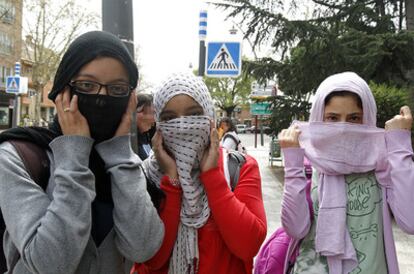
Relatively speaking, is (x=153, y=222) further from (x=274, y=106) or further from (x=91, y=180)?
(x=274, y=106)

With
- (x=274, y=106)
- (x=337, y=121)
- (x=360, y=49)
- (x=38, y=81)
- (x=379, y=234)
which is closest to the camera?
(x=379, y=234)

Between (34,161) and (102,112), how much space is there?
30 cm

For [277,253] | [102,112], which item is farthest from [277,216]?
[102,112]

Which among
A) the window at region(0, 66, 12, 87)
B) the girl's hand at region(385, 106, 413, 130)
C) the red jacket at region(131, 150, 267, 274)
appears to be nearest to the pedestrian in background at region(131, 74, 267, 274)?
the red jacket at region(131, 150, 267, 274)

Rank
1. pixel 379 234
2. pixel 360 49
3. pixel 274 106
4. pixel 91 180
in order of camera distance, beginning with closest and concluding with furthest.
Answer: pixel 91 180
pixel 379 234
pixel 360 49
pixel 274 106

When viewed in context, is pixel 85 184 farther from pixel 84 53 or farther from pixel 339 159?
pixel 339 159

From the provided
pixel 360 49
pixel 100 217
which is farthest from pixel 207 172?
pixel 360 49

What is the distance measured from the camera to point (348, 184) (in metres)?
2.02

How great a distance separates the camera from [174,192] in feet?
5.84

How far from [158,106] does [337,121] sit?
93 cm

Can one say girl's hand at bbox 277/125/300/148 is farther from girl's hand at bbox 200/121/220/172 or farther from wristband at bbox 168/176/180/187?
wristband at bbox 168/176/180/187

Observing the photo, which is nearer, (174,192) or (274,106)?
(174,192)

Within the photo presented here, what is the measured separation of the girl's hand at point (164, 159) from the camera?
5.90ft

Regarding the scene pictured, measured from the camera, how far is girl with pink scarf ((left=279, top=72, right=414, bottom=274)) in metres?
1.89
